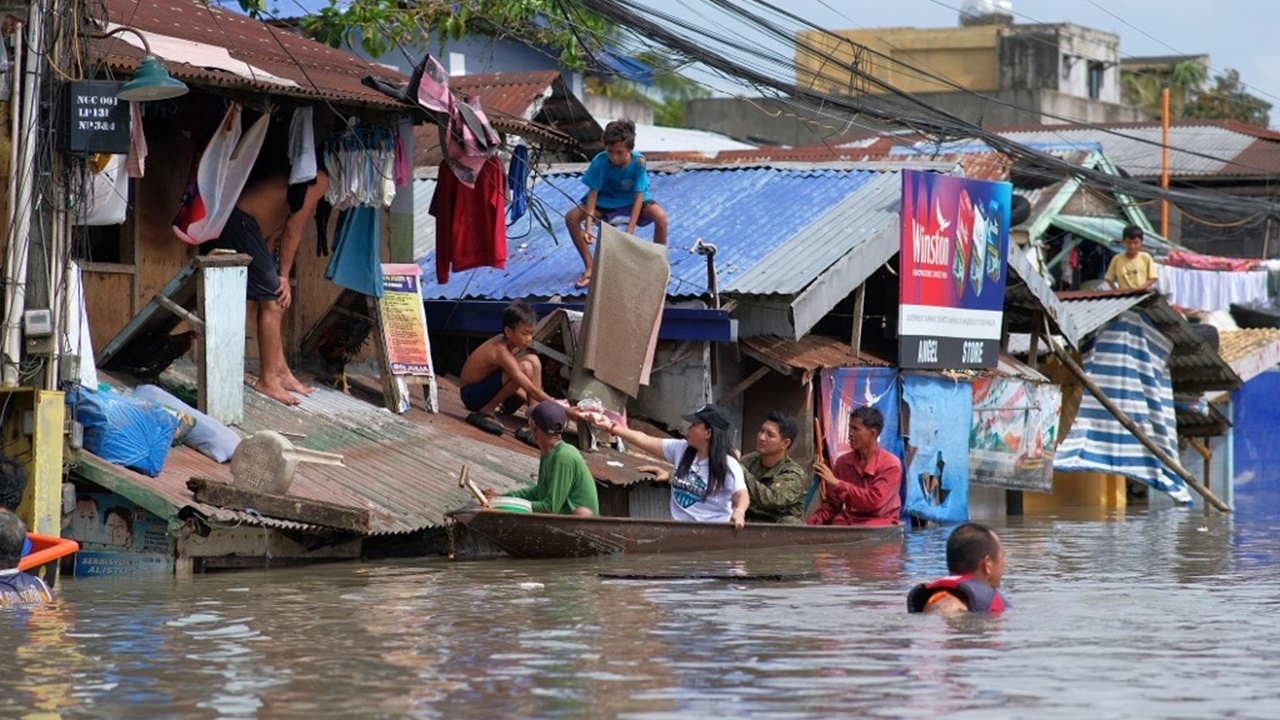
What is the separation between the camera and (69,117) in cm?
1241

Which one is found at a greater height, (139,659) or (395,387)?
(395,387)

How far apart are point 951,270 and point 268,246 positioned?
7053 millimetres

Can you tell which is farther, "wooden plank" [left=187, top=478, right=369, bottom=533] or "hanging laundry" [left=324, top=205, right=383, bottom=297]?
"hanging laundry" [left=324, top=205, right=383, bottom=297]

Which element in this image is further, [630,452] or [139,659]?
[630,452]

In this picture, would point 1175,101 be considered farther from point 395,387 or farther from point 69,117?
point 69,117

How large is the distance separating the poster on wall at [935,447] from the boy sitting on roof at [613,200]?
9.90 feet

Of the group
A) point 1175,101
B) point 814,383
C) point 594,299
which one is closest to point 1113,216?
point 814,383

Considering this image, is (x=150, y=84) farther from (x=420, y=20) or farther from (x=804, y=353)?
(x=420, y=20)

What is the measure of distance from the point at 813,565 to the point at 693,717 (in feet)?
22.2

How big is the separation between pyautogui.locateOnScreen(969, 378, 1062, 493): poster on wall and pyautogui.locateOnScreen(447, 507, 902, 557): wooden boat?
18.7 ft

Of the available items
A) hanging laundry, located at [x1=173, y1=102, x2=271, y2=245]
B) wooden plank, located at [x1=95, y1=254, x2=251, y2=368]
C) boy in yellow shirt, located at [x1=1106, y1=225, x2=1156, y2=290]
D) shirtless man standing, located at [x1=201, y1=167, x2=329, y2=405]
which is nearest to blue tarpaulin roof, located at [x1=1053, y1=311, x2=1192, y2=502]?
boy in yellow shirt, located at [x1=1106, y1=225, x2=1156, y2=290]

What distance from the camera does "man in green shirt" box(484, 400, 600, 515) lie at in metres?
13.2

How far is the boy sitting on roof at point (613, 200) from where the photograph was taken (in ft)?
59.0

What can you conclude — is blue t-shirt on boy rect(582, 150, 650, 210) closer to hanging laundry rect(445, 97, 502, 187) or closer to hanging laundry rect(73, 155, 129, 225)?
hanging laundry rect(445, 97, 502, 187)
